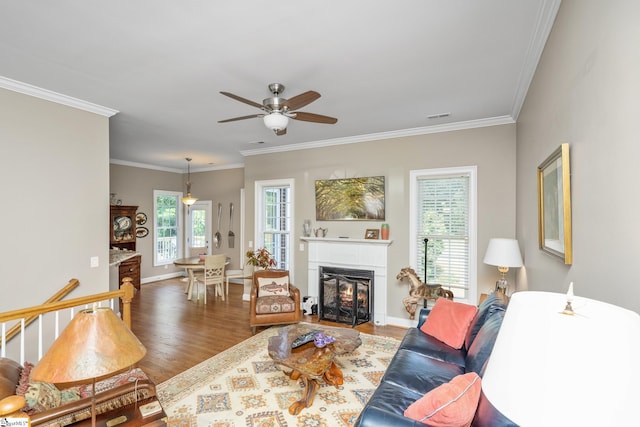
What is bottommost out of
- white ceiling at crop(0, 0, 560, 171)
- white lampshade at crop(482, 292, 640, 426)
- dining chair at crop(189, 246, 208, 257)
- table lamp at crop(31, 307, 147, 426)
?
dining chair at crop(189, 246, 208, 257)

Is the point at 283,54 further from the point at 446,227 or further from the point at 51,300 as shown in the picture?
the point at 51,300

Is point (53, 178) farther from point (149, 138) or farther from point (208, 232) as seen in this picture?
point (208, 232)

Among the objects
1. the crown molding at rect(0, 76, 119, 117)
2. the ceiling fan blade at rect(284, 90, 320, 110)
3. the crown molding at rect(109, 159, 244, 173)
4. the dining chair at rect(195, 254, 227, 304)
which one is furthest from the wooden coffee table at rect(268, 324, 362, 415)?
the crown molding at rect(109, 159, 244, 173)

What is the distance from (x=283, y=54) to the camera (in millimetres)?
2477

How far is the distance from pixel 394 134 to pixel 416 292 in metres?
2.37

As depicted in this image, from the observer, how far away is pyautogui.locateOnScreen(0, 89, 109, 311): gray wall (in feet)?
9.87

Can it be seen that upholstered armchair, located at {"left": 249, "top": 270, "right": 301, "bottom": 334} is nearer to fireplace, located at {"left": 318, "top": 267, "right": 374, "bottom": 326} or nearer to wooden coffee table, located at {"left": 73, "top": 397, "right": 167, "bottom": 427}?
fireplace, located at {"left": 318, "top": 267, "right": 374, "bottom": 326}

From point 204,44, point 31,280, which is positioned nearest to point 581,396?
point 204,44

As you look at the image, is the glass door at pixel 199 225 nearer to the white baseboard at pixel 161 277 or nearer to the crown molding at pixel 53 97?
the white baseboard at pixel 161 277

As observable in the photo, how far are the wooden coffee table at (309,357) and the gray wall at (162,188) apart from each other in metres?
5.05

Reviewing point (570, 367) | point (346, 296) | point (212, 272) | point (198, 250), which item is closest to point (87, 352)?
point (570, 367)

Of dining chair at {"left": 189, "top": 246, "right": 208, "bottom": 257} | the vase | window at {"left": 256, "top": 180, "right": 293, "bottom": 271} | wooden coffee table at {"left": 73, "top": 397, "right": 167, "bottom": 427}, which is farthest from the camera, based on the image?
dining chair at {"left": 189, "top": 246, "right": 208, "bottom": 257}

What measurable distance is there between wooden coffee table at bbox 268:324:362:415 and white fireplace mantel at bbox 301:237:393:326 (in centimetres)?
159

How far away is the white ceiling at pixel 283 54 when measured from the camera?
6.50ft
